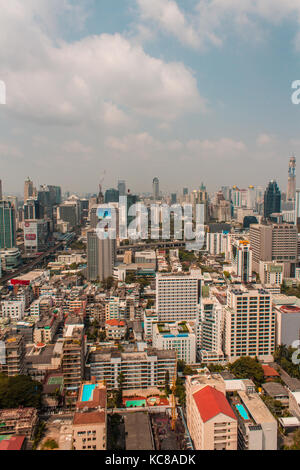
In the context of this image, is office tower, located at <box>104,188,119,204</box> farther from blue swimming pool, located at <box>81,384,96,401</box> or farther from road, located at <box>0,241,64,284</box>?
blue swimming pool, located at <box>81,384,96,401</box>

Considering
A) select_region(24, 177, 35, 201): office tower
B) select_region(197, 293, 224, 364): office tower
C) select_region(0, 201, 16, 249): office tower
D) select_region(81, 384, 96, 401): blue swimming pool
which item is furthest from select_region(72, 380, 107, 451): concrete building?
select_region(24, 177, 35, 201): office tower

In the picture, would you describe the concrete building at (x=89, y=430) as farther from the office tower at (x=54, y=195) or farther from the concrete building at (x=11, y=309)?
the office tower at (x=54, y=195)

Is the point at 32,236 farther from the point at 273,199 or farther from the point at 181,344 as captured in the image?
the point at 273,199

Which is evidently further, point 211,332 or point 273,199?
point 273,199

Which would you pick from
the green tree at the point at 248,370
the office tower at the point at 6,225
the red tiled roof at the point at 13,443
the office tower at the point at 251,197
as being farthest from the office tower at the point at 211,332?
the office tower at the point at 251,197

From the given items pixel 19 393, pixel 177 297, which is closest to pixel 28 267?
pixel 177 297
